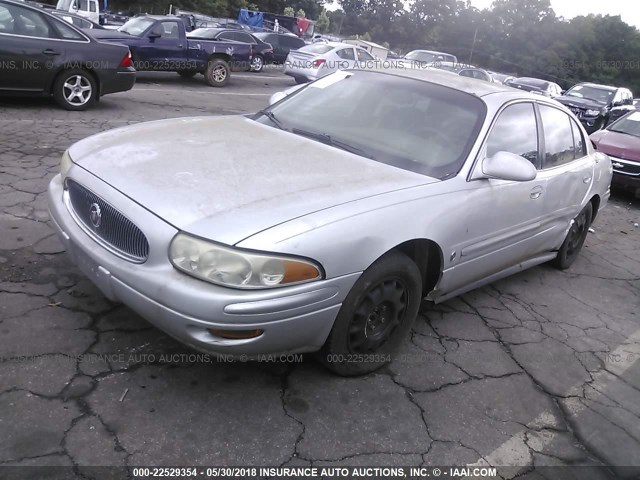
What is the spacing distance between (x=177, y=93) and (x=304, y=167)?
986 centimetres

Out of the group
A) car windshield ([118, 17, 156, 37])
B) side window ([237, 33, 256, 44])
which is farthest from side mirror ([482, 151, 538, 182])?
side window ([237, 33, 256, 44])

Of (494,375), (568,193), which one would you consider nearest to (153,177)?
(494,375)

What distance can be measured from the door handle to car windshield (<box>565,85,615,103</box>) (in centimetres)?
1442

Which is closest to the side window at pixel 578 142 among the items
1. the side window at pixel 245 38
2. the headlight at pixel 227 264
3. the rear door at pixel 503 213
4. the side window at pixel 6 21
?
the rear door at pixel 503 213

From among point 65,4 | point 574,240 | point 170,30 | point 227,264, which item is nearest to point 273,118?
point 227,264

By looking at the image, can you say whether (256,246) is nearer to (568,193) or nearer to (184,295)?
(184,295)

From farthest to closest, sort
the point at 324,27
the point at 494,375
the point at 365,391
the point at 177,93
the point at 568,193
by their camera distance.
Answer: the point at 324,27 → the point at 177,93 → the point at 568,193 → the point at 494,375 → the point at 365,391

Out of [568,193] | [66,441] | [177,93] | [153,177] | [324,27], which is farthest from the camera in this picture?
[324,27]

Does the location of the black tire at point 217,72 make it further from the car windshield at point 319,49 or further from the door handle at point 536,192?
the door handle at point 536,192

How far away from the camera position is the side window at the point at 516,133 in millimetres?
3593

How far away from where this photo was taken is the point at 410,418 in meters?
2.80

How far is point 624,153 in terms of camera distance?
8.75m

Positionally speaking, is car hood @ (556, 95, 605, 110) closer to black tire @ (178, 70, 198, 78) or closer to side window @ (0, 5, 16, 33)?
black tire @ (178, 70, 198, 78)

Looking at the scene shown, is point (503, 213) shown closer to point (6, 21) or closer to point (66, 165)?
point (66, 165)
